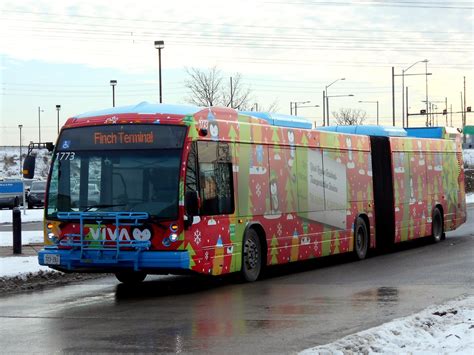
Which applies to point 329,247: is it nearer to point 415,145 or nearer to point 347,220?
point 347,220

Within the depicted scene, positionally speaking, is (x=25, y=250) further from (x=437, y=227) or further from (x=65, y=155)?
(x=437, y=227)

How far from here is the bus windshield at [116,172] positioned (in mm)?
14453

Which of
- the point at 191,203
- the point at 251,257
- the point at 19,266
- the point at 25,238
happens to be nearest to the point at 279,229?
the point at 251,257

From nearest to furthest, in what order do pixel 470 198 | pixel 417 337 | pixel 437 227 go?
pixel 417 337
pixel 437 227
pixel 470 198

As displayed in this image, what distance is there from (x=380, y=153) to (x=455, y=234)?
26.6 feet

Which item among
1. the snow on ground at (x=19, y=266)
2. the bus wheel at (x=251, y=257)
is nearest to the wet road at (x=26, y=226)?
the snow on ground at (x=19, y=266)

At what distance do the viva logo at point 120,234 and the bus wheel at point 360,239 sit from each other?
26.4 feet

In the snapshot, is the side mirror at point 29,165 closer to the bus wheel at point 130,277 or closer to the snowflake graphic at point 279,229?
the bus wheel at point 130,277

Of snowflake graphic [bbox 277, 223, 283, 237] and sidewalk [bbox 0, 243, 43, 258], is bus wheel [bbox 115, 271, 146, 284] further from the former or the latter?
sidewalk [bbox 0, 243, 43, 258]

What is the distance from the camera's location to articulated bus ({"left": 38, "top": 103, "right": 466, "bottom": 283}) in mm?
14406

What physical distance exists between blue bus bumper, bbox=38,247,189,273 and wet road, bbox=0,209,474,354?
0.50m

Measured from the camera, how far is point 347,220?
20.8 m

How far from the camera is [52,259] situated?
1500 cm

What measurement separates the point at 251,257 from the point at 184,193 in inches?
106
